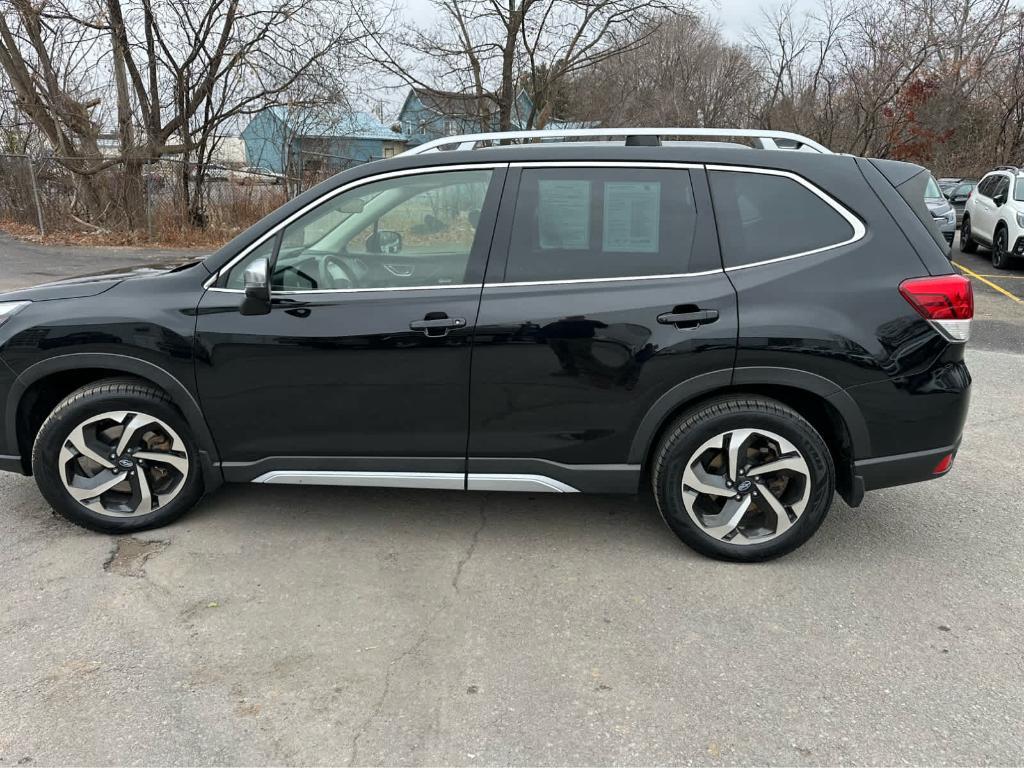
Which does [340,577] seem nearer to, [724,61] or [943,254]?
[943,254]

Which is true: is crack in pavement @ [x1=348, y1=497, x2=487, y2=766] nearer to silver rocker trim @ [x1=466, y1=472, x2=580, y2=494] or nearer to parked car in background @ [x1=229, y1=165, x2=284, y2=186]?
silver rocker trim @ [x1=466, y1=472, x2=580, y2=494]

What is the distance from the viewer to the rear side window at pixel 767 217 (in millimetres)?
3189

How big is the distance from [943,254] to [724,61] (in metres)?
39.0

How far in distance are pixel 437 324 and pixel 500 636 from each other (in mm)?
1320

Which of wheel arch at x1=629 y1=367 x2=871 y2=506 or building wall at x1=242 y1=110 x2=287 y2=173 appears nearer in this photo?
wheel arch at x1=629 y1=367 x2=871 y2=506

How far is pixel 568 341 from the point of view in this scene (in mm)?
3180

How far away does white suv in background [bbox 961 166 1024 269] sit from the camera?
1291cm

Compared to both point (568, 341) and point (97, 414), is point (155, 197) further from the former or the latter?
point (568, 341)

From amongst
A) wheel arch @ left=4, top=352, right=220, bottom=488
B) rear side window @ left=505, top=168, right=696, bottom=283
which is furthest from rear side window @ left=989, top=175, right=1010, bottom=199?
wheel arch @ left=4, top=352, right=220, bottom=488

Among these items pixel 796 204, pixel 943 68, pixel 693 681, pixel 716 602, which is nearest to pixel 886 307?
pixel 796 204

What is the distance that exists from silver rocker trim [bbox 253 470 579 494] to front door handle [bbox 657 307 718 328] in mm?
874

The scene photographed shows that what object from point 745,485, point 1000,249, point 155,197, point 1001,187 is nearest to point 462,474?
point 745,485

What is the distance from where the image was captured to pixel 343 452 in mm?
3408

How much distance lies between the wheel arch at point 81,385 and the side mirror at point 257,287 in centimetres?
52
